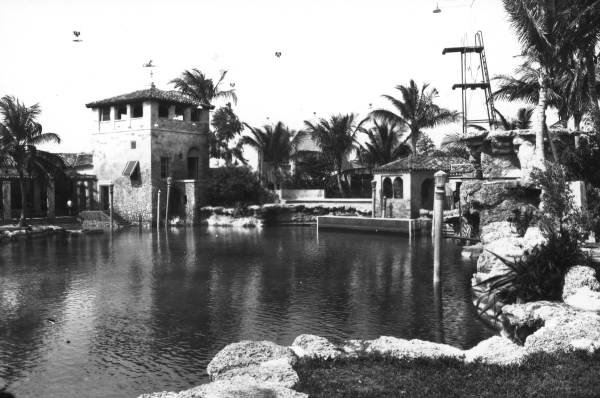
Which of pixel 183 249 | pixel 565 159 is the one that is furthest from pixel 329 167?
pixel 565 159

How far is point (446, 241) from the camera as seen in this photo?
2947 cm

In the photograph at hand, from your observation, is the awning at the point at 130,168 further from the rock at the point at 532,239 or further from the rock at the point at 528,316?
the rock at the point at 528,316

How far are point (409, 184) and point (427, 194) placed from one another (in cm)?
214

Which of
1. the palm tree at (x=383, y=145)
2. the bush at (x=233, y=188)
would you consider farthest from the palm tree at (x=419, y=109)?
the bush at (x=233, y=188)

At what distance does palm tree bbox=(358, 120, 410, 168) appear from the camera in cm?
4631

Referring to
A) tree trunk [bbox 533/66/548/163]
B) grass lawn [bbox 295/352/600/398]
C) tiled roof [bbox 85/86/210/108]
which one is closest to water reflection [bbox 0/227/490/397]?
grass lawn [bbox 295/352/600/398]

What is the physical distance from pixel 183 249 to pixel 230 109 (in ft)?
69.1

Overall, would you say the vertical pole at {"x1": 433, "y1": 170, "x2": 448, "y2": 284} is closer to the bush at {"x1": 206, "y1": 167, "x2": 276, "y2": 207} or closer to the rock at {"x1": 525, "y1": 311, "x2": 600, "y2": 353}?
the rock at {"x1": 525, "y1": 311, "x2": 600, "y2": 353}

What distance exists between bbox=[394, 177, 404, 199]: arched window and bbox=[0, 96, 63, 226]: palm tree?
23318 millimetres

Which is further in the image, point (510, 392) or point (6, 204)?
point (6, 204)

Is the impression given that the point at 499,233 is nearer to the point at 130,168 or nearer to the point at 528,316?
the point at 528,316

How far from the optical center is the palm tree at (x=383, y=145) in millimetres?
46309

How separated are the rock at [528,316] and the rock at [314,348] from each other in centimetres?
344

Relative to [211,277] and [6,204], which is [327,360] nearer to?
[211,277]
